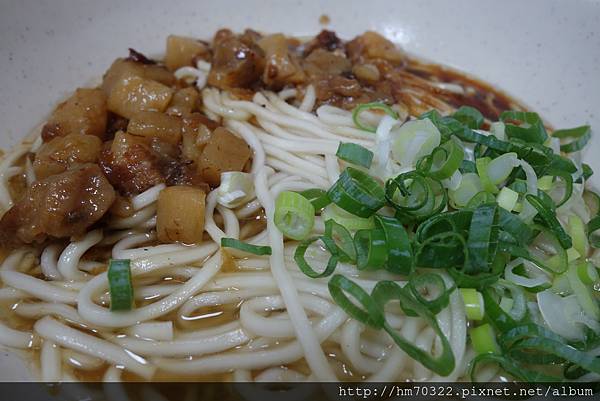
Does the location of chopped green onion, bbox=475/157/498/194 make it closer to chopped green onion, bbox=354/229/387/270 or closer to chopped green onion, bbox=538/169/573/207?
chopped green onion, bbox=538/169/573/207

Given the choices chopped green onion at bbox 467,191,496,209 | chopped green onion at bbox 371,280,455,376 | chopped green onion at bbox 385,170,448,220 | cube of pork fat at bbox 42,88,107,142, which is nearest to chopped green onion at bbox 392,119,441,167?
chopped green onion at bbox 385,170,448,220

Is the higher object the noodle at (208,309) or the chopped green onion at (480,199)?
the chopped green onion at (480,199)

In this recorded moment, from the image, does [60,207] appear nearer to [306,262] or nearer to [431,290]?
[306,262]

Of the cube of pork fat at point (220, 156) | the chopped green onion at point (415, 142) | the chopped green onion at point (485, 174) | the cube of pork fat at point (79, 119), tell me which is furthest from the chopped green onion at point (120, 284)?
the chopped green onion at point (485, 174)

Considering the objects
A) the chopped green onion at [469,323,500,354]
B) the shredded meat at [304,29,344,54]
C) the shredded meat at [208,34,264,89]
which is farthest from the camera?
the shredded meat at [304,29,344,54]

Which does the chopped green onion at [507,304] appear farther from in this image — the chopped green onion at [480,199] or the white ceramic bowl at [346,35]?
the white ceramic bowl at [346,35]

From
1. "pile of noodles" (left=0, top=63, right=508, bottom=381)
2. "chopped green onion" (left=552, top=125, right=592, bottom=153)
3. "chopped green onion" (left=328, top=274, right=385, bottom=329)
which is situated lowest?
"pile of noodles" (left=0, top=63, right=508, bottom=381)

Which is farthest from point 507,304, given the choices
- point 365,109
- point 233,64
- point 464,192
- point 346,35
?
point 346,35
